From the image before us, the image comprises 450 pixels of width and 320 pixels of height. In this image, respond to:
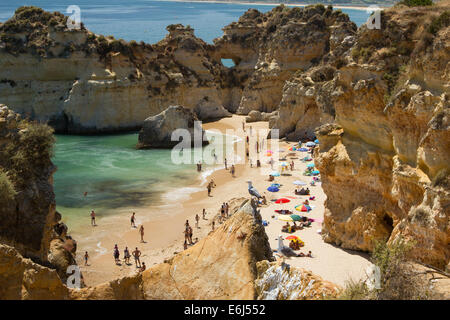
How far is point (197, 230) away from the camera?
2319 cm

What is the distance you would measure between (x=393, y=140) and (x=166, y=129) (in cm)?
2815

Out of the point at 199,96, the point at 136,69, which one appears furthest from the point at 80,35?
the point at 199,96

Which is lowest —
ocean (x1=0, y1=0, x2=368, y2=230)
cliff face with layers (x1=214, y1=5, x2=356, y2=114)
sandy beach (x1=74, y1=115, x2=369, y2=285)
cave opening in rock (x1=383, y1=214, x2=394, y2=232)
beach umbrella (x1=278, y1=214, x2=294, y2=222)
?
ocean (x1=0, y1=0, x2=368, y2=230)

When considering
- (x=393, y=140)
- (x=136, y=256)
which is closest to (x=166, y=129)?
(x=136, y=256)

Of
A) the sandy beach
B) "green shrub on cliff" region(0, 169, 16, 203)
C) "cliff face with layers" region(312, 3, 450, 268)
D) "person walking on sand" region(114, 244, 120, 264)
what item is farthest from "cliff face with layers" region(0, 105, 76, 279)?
"cliff face with layers" region(312, 3, 450, 268)

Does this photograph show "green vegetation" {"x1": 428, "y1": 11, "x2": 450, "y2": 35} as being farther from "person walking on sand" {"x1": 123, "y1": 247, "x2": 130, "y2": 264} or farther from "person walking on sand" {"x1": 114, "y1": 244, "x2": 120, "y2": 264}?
"person walking on sand" {"x1": 114, "y1": 244, "x2": 120, "y2": 264}

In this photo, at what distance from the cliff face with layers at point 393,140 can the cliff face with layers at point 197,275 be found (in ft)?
23.9

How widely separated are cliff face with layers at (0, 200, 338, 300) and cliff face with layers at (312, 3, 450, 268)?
727 cm

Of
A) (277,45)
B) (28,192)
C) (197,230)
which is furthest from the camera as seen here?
(277,45)

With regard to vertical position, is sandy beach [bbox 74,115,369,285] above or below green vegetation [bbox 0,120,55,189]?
below

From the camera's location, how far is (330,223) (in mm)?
19531

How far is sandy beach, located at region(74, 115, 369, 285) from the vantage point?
1792 cm

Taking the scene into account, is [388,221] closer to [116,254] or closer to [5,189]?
[116,254]

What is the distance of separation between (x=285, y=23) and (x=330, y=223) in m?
40.5
